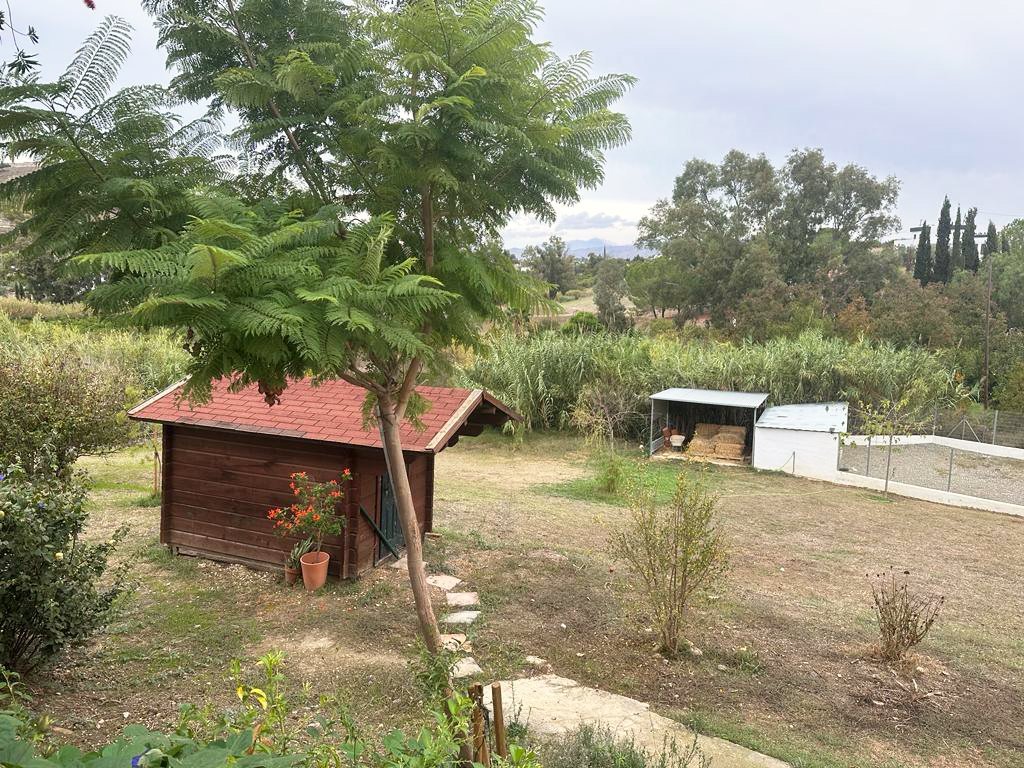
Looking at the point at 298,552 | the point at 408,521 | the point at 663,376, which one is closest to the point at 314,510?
the point at 298,552

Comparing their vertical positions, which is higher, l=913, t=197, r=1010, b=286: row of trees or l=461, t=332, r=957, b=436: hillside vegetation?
l=913, t=197, r=1010, b=286: row of trees

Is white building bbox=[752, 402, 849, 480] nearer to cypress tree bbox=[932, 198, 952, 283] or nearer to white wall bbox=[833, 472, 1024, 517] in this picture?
white wall bbox=[833, 472, 1024, 517]

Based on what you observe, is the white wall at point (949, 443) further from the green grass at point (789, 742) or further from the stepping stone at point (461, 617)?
the green grass at point (789, 742)

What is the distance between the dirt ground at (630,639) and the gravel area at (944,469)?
414 centimetres

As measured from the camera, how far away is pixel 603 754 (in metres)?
3.97

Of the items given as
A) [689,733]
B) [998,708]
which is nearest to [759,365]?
[998,708]

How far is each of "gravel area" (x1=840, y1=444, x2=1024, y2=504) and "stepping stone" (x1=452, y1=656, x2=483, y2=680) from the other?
1394cm

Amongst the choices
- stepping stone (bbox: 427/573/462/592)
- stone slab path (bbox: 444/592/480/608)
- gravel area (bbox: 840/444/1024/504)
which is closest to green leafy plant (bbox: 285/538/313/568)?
stepping stone (bbox: 427/573/462/592)

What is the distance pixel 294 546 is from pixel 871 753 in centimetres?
623

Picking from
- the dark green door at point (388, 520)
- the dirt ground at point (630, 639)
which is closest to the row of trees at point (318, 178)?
the dirt ground at point (630, 639)

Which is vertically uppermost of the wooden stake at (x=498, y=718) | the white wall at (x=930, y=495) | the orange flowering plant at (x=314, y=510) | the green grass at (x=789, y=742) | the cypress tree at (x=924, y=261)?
the cypress tree at (x=924, y=261)

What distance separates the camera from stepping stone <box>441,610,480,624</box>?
23.0 feet

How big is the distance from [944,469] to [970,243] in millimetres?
41545

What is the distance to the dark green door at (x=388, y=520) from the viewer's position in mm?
8664
